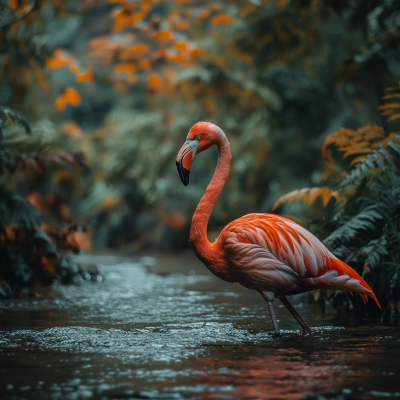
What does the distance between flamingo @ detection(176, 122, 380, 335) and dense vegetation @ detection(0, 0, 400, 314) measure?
696 millimetres

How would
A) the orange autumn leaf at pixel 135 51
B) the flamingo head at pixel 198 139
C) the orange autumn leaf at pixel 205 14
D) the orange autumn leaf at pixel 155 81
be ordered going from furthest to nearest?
the orange autumn leaf at pixel 135 51, the orange autumn leaf at pixel 155 81, the orange autumn leaf at pixel 205 14, the flamingo head at pixel 198 139

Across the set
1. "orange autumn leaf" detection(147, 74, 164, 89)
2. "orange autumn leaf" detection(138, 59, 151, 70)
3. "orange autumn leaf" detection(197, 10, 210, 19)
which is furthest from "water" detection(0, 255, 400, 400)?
"orange autumn leaf" detection(138, 59, 151, 70)

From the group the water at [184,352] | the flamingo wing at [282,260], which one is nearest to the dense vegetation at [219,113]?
the flamingo wing at [282,260]

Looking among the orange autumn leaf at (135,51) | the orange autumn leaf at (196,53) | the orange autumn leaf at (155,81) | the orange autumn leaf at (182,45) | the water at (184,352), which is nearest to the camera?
the water at (184,352)

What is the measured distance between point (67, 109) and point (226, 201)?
10056mm

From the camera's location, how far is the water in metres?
2.68

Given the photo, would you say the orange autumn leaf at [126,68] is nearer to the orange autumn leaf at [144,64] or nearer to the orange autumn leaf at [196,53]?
the orange autumn leaf at [144,64]

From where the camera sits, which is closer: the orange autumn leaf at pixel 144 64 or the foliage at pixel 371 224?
the foliage at pixel 371 224

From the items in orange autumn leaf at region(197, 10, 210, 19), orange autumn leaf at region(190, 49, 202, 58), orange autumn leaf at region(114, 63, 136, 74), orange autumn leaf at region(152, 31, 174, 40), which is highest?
orange autumn leaf at region(197, 10, 210, 19)

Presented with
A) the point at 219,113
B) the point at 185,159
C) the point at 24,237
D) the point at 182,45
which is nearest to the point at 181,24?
the point at 182,45

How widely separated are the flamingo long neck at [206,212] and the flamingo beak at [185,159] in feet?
0.88

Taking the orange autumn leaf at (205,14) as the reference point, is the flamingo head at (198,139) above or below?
below

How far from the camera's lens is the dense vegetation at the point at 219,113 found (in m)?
5.95

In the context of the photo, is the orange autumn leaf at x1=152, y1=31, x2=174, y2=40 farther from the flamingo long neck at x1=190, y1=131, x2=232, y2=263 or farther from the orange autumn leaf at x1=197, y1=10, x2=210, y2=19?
the flamingo long neck at x1=190, y1=131, x2=232, y2=263
